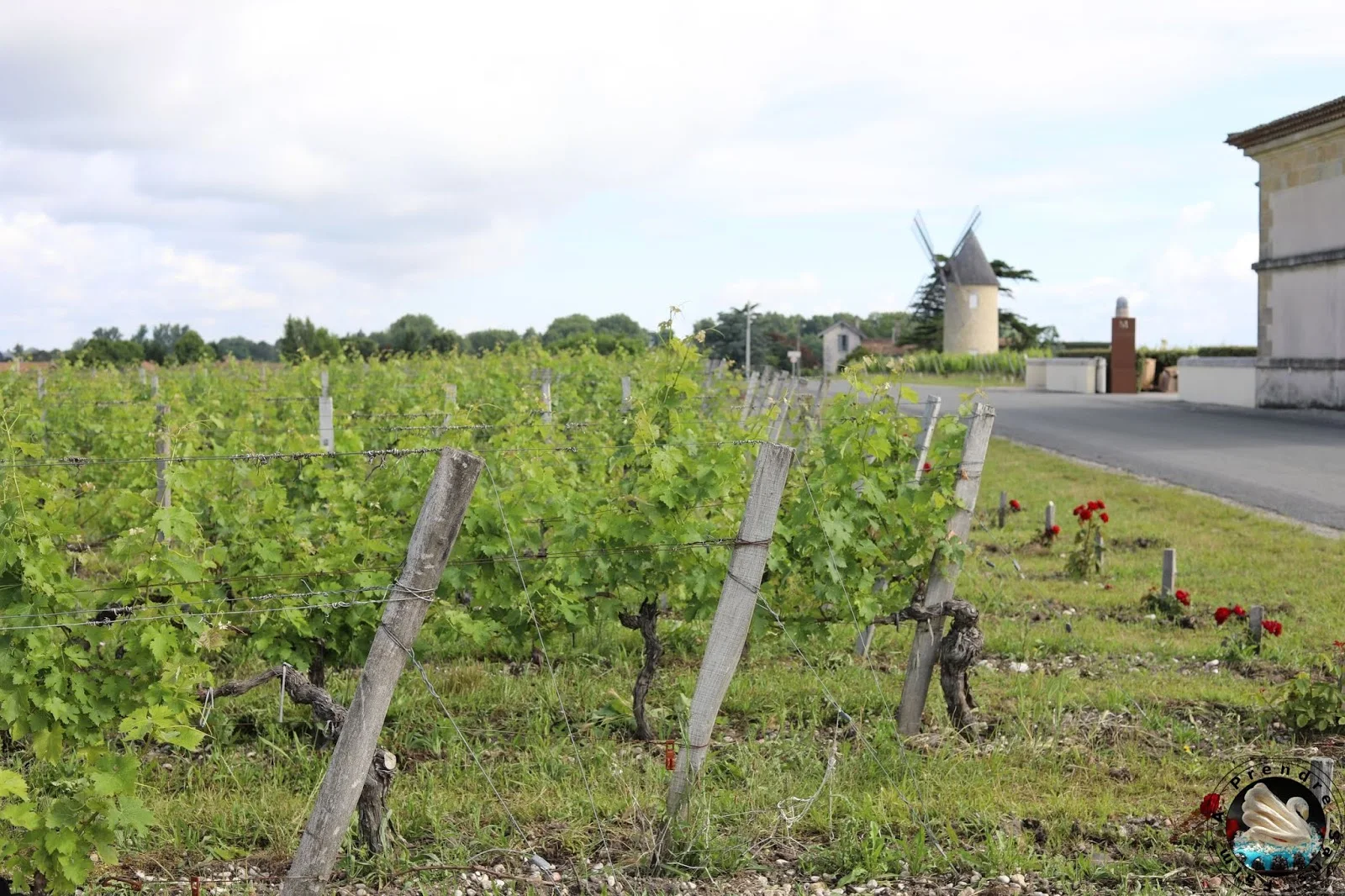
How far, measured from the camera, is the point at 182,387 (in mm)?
17844

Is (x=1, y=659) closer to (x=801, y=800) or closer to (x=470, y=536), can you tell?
(x=470, y=536)

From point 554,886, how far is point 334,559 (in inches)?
85.1

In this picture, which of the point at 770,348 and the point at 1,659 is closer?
the point at 1,659

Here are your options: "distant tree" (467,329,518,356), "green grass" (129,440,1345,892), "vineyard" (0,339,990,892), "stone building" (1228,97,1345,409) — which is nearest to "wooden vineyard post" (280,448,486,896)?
"vineyard" (0,339,990,892)

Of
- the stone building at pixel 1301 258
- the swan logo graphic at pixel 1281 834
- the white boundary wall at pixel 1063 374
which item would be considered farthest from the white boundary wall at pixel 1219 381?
the swan logo graphic at pixel 1281 834

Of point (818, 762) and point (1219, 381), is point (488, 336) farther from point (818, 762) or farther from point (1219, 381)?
point (818, 762)

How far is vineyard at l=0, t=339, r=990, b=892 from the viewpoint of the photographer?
3.94 meters

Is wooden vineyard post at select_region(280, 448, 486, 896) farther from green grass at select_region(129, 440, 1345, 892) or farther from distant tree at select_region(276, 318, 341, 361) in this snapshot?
distant tree at select_region(276, 318, 341, 361)

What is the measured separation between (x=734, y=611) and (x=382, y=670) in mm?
1223

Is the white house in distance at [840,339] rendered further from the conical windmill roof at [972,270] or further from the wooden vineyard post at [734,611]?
the wooden vineyard post at [734,611]

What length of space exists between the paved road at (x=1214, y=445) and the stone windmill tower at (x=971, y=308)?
30.5 metres

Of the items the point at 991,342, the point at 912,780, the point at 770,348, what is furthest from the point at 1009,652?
the point at 770,348

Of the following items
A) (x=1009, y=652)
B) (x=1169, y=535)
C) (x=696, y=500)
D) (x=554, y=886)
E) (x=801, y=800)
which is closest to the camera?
→ (x=554, y=886)

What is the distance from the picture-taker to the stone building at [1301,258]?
22.0m
